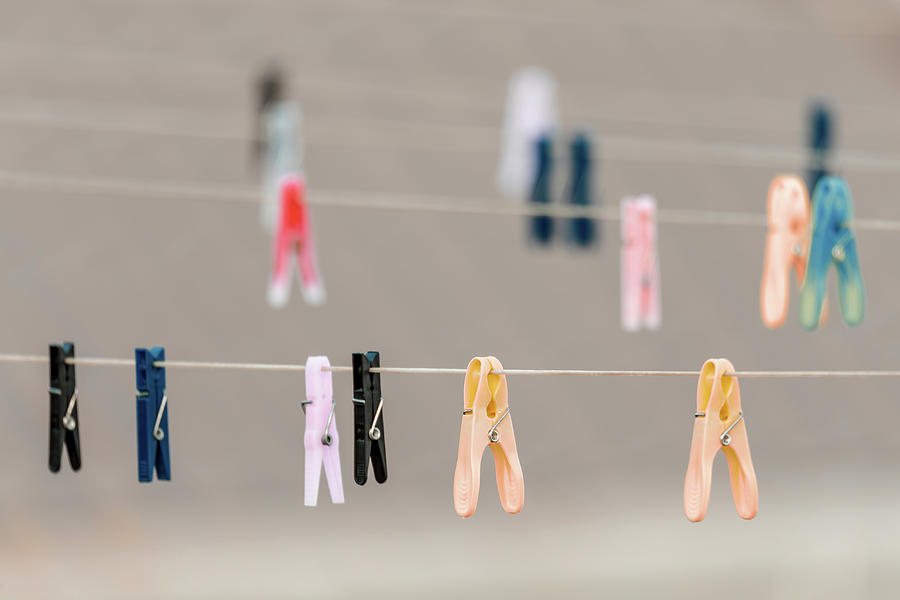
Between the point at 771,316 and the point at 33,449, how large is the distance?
7.69 ft

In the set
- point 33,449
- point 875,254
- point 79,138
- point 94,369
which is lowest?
point 33,449

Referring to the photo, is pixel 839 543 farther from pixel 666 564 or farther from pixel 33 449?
pixel 33 449

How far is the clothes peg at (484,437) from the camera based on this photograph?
133 centimetres

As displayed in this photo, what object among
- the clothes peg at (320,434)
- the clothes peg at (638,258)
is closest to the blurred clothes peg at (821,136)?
the clothes peg at (638,258)

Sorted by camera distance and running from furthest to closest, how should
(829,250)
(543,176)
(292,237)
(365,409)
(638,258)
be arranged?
1. (543,176)
2. (292,237)
3. (638,258)
4. (829,250)
5. (365,409)

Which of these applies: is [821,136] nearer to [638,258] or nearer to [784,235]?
[638,258]

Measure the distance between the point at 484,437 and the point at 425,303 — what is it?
2.31 m

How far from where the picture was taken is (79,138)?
3.33 m

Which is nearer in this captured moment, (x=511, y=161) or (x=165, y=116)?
(x=511, y=161)

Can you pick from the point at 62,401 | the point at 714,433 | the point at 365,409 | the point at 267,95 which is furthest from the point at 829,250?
the point at 267,95

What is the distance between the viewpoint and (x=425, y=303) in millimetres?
3648

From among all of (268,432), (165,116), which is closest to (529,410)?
(268,432)

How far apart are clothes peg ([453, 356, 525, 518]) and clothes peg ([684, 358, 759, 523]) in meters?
0.19

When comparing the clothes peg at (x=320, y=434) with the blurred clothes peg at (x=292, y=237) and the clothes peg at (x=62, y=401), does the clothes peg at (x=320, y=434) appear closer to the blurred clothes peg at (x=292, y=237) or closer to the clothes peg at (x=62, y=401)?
the clothes peg at (x=62, y=401)
